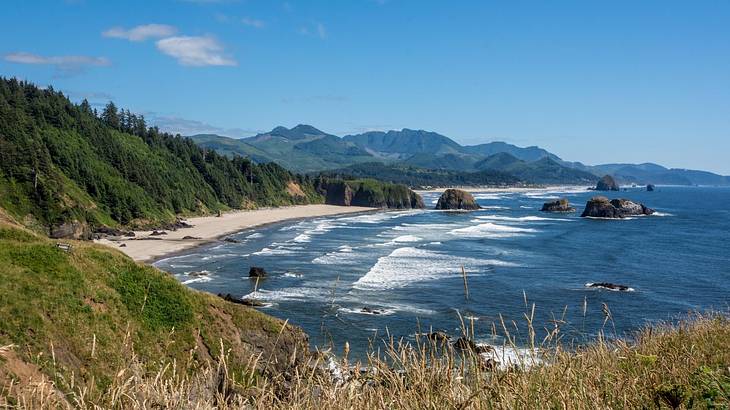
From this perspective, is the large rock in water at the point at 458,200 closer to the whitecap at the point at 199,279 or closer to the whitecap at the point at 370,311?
the whitecap at the point at 199,279

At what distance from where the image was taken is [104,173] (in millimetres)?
106500

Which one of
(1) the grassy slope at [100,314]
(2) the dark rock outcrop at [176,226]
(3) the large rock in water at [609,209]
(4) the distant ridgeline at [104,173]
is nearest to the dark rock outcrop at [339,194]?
(4) the distant ridgeline at [104,173]

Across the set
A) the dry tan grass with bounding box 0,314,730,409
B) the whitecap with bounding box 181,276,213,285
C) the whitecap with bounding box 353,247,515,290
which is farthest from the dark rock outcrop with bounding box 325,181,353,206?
the dry tan grass with bounding box 0,314,730,409

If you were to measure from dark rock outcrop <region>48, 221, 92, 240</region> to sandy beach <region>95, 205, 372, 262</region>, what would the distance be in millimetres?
2274

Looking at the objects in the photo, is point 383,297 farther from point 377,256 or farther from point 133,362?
point 133,362

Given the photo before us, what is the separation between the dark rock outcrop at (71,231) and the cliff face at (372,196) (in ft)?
368

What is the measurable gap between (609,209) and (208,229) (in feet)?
291

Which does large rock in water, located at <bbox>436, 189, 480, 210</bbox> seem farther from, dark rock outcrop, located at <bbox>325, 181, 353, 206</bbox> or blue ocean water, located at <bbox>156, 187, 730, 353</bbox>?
blue ocean water, located at <bbox>156, 187, 730, 353</bbox>

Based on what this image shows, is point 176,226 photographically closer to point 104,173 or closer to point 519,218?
point 104,173

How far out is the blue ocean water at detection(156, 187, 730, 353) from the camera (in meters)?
40.8

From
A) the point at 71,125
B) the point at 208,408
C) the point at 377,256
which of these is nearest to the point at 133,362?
the point at 208,408

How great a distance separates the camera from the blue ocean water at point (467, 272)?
1607 inches

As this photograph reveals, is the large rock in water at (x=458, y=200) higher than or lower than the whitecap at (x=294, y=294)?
higher

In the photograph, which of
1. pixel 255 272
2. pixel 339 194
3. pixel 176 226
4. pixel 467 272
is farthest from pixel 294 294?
pixel 339 194
